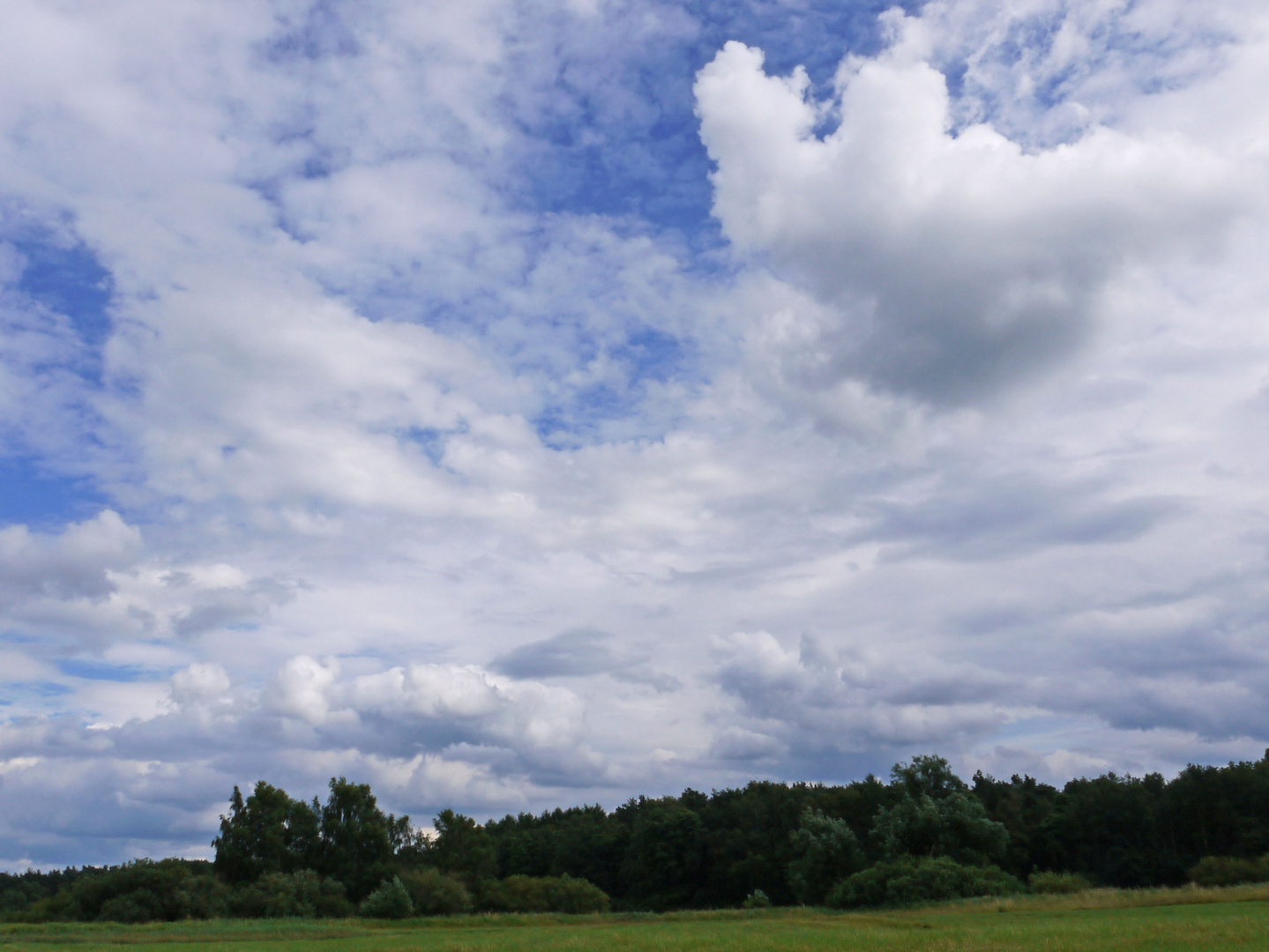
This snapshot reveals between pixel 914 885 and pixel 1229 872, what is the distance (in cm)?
2792

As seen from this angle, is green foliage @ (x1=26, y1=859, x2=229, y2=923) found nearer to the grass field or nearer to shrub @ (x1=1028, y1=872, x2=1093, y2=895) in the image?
the grass field

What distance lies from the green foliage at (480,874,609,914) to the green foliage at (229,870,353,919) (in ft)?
46.0

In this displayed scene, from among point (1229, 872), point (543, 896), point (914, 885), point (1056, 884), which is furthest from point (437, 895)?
point (1229, 872)

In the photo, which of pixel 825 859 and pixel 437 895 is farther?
pixel 825 859

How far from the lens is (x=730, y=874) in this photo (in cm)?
11131

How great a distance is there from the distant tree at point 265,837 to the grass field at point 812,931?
108ft

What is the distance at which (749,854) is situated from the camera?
10919cm

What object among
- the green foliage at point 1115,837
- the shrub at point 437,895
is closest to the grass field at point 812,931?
the shrub at point 437,895

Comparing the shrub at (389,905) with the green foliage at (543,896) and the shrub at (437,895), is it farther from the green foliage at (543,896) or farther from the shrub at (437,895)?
the green foliage at (543,896)

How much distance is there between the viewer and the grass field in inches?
1029

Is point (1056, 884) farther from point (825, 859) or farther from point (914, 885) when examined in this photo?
point (825, 859)

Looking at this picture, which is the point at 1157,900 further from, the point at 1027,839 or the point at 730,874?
the point at 730,874

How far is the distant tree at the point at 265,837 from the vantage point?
90625 mm

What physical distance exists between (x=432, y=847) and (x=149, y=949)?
2599 inches
